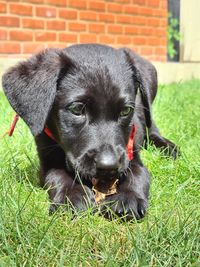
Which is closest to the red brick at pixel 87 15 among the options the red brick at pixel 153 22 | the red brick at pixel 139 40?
the red brick at pixel 139 40

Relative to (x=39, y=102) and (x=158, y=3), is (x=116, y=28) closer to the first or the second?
(x=158, y=3)

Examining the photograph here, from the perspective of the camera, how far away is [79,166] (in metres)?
2.36

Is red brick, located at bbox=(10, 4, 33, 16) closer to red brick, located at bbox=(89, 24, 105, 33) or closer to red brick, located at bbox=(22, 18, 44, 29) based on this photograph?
red brick, located at bbox=(22, 18, 44, 29)

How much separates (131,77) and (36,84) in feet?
1.84

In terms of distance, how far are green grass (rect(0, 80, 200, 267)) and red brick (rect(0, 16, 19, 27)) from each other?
11.7 feet

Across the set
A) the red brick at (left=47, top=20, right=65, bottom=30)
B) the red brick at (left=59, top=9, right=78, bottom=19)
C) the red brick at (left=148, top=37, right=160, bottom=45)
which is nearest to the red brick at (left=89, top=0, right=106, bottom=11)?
the red brick at (left=59, top=9, right=78, bottom=19)

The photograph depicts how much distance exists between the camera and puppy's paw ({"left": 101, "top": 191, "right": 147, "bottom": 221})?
2170mm

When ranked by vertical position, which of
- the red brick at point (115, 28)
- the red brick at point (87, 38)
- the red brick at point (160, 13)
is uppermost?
the red brick at point (160, 13)

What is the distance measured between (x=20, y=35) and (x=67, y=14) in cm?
88

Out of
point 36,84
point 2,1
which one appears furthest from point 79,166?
point 2,1

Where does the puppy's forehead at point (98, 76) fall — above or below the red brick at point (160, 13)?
below

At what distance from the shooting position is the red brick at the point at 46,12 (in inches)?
254

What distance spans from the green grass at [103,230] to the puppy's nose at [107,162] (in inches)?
8.8

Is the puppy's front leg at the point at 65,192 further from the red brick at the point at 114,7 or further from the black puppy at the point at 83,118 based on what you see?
the red brick at the point at 114,7
